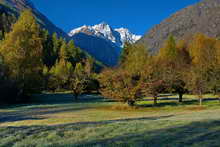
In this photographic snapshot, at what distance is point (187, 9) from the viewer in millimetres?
167500

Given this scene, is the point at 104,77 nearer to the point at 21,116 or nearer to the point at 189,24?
the point at 21,116

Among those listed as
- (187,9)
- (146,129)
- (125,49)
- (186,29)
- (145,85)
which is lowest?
(146,129)

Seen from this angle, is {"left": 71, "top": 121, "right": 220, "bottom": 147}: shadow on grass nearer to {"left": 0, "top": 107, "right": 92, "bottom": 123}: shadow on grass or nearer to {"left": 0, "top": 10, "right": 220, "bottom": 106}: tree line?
{"left": 0, "top": 107, "right": 92, "bottom": 123}: shadow on grass

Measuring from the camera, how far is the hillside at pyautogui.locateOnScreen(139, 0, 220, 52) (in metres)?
125

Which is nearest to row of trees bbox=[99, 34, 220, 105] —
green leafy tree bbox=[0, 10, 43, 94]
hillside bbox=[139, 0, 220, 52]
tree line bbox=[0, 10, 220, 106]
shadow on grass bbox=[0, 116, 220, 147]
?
tree line bbox=[0, 10, 220, 106]

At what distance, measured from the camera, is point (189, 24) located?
140375 mm

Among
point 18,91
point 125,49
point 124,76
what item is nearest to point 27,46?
point 18,91

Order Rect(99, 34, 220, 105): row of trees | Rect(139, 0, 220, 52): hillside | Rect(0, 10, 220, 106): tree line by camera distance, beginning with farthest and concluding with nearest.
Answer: Rect(139, 0, 220, 52): hillside → Rect(0, 10, 220, 106): tree line → Rect(99, 34, 220, 105): row of trees

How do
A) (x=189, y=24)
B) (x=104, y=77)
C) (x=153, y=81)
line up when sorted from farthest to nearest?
(x=189, y=24) < (x=153, y=81) < (x=104, y=77)

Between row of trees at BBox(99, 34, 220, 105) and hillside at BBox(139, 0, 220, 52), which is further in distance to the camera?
hillside at BBox(139, 0, 220, 52)

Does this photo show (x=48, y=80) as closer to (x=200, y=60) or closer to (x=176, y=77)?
(x=176, y=77)

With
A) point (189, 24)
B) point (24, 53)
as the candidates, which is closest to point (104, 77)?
point (24, 53)

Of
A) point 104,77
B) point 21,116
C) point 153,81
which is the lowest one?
point 21,116

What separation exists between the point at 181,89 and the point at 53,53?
60365mm
